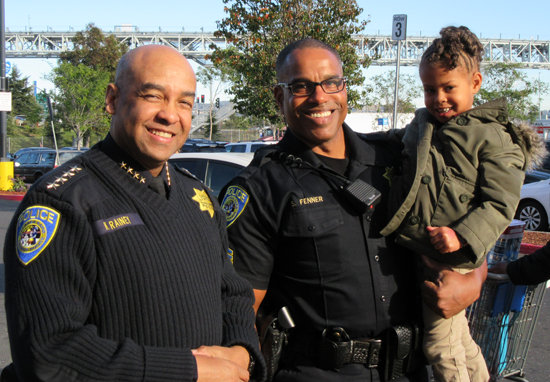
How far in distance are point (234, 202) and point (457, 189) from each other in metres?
0.98

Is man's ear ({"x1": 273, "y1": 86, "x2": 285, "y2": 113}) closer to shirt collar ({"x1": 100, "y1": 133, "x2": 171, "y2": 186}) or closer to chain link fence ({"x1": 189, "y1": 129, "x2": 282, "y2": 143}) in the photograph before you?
shirt collar ({"x1": 100, "y1": 133, "x2": 171, "y2": 186})

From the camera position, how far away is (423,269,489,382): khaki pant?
2.24m

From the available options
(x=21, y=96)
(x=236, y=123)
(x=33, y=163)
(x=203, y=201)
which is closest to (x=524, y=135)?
(x=203, y=201)

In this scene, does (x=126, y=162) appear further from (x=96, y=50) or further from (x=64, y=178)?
(x=96, y=50)

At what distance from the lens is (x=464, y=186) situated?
225 cm

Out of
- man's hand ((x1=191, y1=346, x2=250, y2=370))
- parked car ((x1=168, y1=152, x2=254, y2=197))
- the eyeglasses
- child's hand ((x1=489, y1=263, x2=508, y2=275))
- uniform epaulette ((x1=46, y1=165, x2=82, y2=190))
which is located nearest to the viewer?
uniform epaulette ((x1=46, y1=165, x2=82, y2=190))

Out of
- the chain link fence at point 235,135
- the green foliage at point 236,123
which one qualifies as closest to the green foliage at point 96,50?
the chain link fence at point 235,135

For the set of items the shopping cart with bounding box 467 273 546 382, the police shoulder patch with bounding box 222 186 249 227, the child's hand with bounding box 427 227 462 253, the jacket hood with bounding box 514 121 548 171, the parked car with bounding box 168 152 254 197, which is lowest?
the shopping cart with bounding box 467 273 546 382

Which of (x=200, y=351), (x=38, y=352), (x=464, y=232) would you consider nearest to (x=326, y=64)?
(x=464, y=232)

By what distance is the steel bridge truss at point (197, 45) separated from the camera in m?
76.0

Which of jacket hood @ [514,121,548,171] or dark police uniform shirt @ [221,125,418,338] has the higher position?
jacket hood @ [514,121,548,171]

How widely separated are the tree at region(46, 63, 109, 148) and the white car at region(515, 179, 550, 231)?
27.0m

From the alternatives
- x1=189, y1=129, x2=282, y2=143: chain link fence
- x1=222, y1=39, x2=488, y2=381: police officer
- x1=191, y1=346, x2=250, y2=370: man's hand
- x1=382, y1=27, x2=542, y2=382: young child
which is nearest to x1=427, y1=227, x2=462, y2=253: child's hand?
x1=382, y1=27, x2=542, y2=382: young child

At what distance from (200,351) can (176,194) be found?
0.54m
